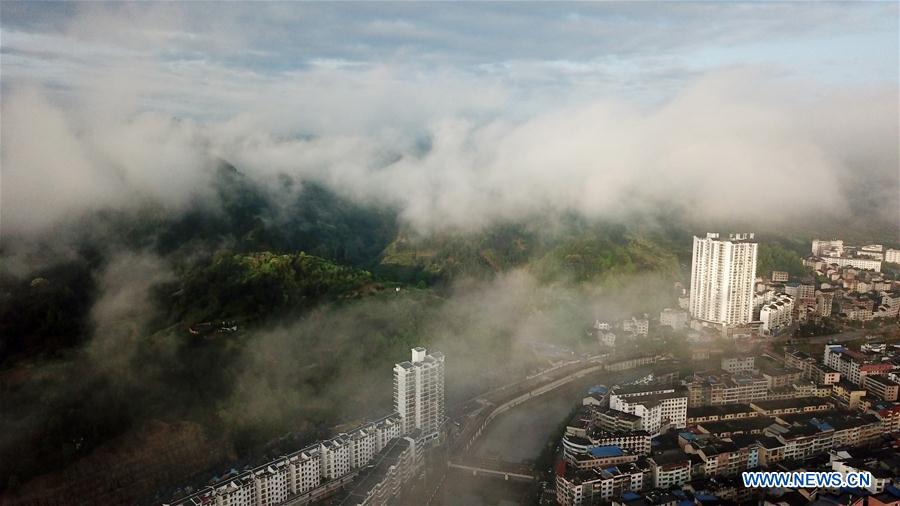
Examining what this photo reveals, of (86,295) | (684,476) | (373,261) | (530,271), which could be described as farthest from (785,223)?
(86,295)

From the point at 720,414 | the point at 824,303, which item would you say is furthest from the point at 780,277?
the point at 720,414

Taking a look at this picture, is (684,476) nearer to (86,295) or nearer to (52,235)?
(86,295)

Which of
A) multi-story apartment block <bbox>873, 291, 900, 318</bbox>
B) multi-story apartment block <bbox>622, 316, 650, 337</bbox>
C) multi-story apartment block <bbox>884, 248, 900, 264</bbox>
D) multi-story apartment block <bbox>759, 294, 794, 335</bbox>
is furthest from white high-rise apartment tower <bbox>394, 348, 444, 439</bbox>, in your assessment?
multi-story apartment block <bbox>884, 248, 900, 264</bbox>

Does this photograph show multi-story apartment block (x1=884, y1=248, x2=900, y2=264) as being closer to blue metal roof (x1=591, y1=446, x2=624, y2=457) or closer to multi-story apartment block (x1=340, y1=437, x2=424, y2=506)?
blue metal roof (x1=591, y1=446, x2=624, y2=457)

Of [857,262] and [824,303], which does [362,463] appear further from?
[857,262]

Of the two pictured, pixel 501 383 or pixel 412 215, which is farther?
pixel 412 215

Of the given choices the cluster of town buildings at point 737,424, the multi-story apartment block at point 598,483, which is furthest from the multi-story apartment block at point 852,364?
the multi-story apartment block at point 598,483
